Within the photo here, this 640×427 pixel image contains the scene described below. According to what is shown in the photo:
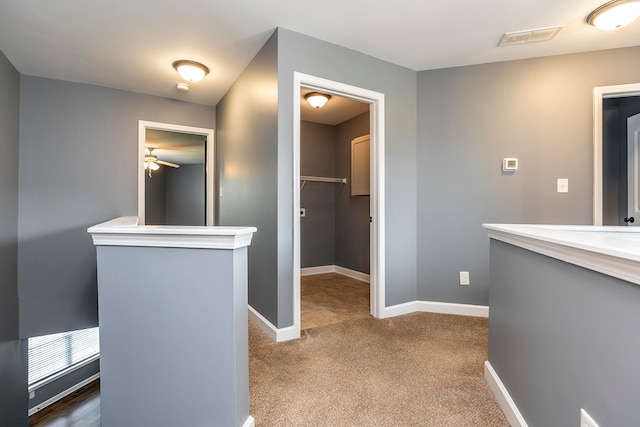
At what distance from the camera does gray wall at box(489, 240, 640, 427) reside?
26.8 inches

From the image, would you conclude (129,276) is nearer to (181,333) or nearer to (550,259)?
(181,333)

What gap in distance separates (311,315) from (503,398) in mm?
1676

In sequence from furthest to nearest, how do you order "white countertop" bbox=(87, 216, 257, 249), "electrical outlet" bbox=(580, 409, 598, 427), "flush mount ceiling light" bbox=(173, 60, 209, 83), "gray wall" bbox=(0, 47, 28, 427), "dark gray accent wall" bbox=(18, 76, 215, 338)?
1. "dark gray accent wall" bbox=(18, 76, 215, 338)
2. "flush mount ceiling light" bbox=(173, 60, 209, 83)
3. "gray wall" bbox=(0, 47, 28, 427)
4. "white countertop" bbox=(87, 216, 257, 249)
5. "electrical outlet" bbox=(580, 409, 598, 427)

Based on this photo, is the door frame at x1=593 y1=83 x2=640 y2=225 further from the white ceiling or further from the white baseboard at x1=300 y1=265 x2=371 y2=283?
the white baseboard at x1=300 y1=265 x2=371 y2=283

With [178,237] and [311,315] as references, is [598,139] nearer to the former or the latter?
[311,315]

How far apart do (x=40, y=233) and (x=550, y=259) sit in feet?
14.0

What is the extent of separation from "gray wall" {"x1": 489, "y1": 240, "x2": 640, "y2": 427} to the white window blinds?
401 cm

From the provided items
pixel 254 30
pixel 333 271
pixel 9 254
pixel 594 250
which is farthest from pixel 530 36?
pixel 9 254

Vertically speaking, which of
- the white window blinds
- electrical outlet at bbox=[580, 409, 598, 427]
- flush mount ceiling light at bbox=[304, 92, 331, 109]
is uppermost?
flush mount ceiling light at bbox=[304, 92, 331, 109]

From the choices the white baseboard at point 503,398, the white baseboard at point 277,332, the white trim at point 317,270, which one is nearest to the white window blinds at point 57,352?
the white baseboard at point 277,332

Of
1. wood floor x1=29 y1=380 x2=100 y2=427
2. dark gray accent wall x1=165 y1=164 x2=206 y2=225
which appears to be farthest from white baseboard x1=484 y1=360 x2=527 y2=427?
dark gray accent wall x1=165 y1=164 x2=206 y2=225

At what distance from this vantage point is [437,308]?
9.19 ft

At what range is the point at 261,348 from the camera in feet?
6.87

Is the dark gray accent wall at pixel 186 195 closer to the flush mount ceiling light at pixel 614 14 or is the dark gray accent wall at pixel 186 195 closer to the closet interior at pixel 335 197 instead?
the closet interior at pixel 335 197
